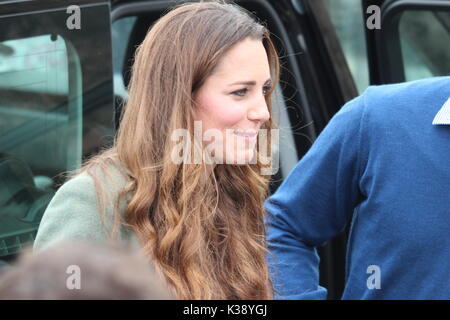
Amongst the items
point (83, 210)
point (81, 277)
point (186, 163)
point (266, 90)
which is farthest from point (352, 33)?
point (81, 277)

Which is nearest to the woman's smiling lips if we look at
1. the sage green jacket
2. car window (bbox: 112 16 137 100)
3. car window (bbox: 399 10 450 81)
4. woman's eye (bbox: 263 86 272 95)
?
woman's eye (bbox: 263 86 272 95)

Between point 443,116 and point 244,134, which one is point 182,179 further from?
point 443,116

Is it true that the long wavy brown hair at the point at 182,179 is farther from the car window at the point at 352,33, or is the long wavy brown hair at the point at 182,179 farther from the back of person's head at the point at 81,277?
the car window at the point at 352,33

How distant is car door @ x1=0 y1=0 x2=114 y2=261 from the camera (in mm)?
2100

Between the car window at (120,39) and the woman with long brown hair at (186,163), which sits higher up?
the car window at (120,39)

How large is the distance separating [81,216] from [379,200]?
25.3 inches

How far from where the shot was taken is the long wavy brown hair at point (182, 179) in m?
1.62

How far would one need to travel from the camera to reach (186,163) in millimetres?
1684

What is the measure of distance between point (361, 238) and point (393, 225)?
9cm

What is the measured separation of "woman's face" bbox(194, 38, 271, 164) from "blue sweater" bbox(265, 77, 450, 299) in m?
0.26

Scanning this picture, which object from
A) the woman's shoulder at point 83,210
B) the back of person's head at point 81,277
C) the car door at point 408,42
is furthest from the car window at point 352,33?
the back of person's head at point 81,277

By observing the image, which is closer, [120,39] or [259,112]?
[259,112]

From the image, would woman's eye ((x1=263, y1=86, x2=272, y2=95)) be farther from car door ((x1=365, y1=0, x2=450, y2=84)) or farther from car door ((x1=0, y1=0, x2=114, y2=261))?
car door ((x1=365, y1=0, x2=450, y2=84))

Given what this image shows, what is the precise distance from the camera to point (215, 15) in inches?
69.8
